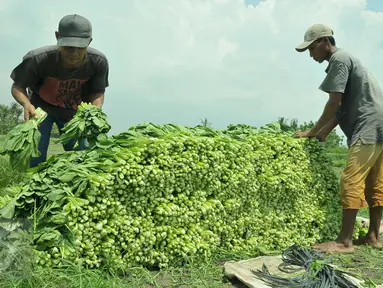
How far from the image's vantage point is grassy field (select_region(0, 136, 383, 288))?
3795mm

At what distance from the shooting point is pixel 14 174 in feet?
27.7

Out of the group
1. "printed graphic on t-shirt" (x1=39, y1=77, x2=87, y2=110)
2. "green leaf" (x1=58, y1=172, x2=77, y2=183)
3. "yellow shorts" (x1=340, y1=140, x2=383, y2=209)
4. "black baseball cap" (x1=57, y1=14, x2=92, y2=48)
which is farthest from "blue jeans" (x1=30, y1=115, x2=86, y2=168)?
"yellow shorts" (x1=340, y1=140, x2=383, y2=209)

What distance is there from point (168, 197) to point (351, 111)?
2.72 m

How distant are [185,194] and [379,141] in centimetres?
264

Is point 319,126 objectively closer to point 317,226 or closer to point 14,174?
point 317,226

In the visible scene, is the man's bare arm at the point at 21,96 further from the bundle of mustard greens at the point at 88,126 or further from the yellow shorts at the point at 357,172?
the yellow shorts at the point at 357,172

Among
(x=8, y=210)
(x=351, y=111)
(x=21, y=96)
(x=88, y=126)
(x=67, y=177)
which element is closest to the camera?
(x=8, y=210)

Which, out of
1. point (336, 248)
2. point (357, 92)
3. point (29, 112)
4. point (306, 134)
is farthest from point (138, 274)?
point (357, 92)

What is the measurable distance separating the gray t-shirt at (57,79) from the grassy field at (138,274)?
239 centimetres

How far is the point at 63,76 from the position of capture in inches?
233

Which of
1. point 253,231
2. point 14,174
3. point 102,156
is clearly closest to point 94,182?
point 102,156

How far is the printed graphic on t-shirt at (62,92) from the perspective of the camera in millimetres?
6020

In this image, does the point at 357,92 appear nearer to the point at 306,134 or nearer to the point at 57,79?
the point at 306,134

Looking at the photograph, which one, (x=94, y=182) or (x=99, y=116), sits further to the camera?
(x=99, y=116)
